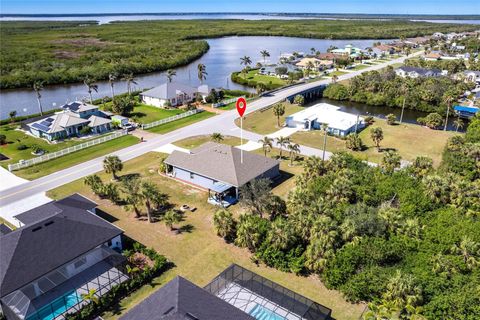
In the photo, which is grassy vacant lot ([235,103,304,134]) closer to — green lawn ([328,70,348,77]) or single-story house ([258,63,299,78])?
single-story house ([258,63,299,78])

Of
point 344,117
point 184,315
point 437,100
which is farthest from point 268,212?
point 437,100

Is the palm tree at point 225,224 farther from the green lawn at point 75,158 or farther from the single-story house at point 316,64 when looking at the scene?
the single-story house at point 316,64

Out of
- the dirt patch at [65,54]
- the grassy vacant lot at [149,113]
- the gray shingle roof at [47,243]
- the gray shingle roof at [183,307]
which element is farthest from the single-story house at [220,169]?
the dirt patch at [65,54]

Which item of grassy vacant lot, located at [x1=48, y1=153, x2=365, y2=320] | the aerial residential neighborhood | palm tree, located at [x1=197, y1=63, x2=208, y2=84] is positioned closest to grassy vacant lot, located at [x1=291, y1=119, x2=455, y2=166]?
the aerial residential neighborhood

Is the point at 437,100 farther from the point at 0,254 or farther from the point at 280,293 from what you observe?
the point at 0,254

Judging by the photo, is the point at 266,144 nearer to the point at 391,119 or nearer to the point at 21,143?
the point at 391,119
